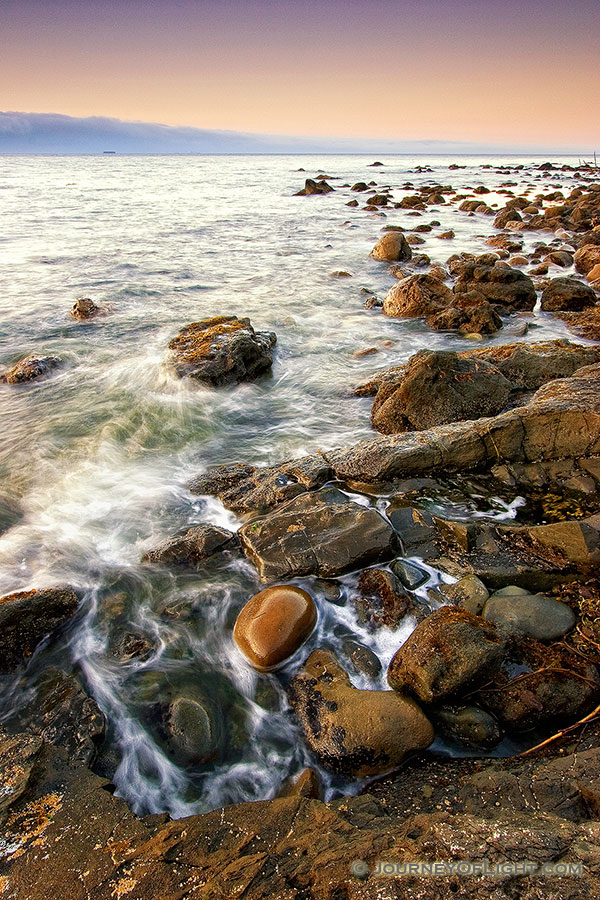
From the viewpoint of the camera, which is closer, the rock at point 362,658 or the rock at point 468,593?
the rock at point 362,658

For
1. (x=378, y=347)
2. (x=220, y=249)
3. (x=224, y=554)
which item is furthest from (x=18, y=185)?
(x=224, y=554)

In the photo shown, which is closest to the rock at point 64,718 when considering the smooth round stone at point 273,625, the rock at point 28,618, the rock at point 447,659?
the rock at point 28,618

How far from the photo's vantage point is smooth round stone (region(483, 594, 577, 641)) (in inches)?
146

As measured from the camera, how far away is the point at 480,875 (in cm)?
180

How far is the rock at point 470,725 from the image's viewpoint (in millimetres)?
3189

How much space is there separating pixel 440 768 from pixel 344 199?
42757mm

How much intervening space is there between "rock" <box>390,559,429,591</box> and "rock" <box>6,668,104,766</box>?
8.93ft

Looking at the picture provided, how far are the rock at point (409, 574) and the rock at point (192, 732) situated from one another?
2.02m

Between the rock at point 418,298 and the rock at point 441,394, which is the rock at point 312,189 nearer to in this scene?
the rock at point 418,298

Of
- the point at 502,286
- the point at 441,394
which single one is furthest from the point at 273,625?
the point at 502,286

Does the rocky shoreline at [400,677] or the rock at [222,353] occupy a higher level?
the rock at [222,353]

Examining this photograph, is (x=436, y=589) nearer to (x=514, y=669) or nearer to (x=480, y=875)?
(x=514, y=669)

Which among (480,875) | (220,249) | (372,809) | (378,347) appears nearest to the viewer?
(480,875)

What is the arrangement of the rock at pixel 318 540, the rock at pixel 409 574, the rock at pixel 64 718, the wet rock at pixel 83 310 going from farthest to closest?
the wet rock at pixel 83 310, the rock at pixel 318 540, the rock at pixel 409 574, the rock at pixel 64 718
